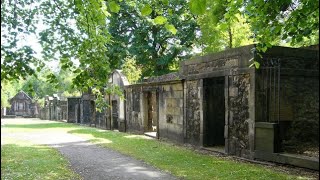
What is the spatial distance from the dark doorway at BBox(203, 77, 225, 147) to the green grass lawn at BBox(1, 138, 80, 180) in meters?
5.74

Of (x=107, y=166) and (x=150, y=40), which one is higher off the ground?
(x=150, y=40)

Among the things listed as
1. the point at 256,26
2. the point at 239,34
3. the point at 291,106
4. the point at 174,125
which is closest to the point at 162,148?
the point at 174,125

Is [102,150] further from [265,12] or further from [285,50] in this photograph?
[265,12]

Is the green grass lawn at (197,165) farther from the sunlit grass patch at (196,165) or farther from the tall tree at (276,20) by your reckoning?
the tall tree at (276,20)

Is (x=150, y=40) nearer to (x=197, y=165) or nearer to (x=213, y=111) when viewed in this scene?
(x=213, y=111)

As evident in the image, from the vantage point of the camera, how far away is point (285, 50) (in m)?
10.6

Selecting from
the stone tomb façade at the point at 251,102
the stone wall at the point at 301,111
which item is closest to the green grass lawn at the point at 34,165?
the stone tomb façade at the point at 251,102

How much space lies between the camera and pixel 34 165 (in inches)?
397

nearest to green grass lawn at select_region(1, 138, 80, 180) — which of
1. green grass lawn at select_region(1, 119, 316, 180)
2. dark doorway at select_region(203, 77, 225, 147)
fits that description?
green grass lawn at select_region(1, 119, 316, 180)

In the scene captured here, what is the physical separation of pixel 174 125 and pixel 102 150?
3940 millimetres

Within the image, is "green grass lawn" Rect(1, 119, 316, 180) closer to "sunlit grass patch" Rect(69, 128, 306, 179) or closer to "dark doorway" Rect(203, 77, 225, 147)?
"sunlit grass patch" Rect(69, 128, 306, 179)

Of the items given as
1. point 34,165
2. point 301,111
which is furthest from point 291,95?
point 34,165

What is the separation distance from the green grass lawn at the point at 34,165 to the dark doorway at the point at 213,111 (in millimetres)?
5740

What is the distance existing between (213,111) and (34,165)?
23.2 ft
